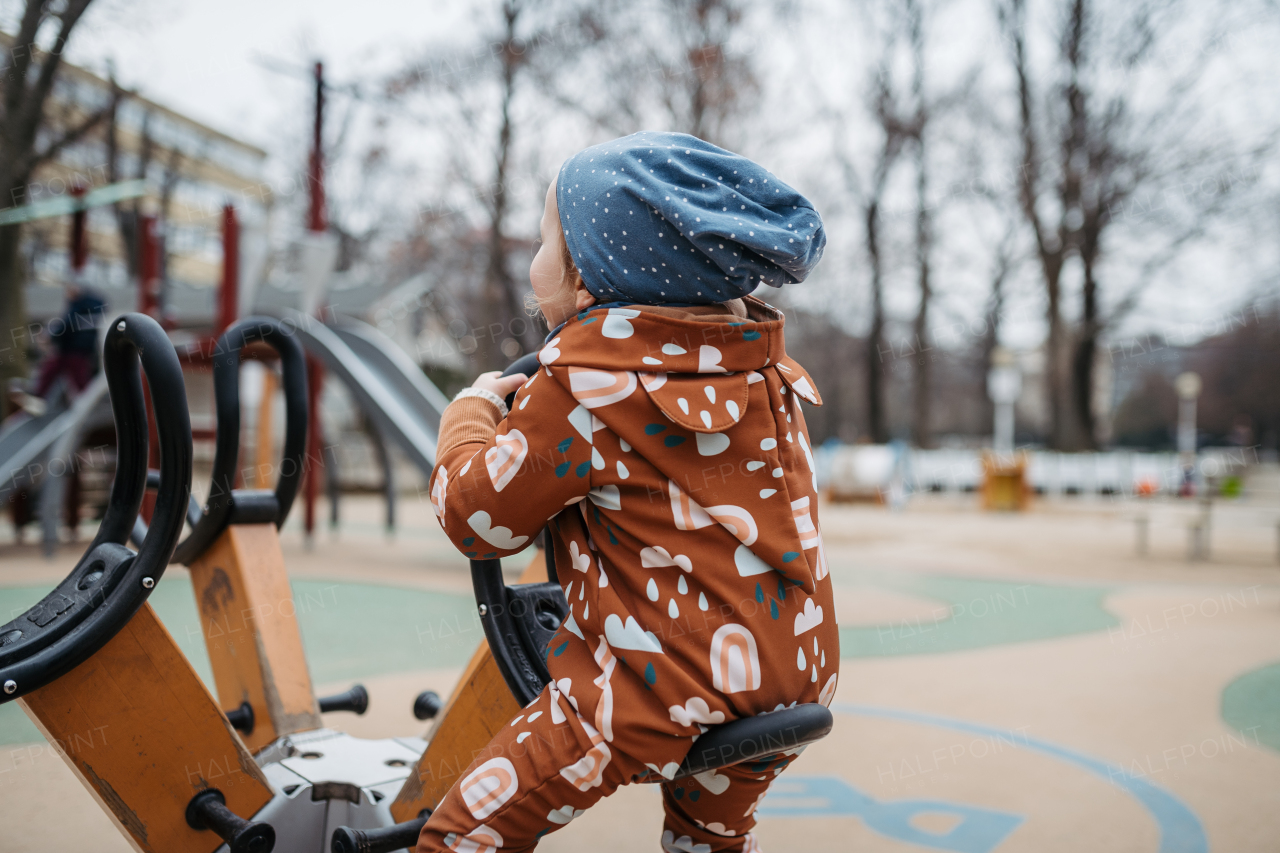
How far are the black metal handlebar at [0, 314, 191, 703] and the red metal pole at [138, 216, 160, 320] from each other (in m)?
6.89

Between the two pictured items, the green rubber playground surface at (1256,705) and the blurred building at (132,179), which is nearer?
the green rubber playground surface at (1256,705)

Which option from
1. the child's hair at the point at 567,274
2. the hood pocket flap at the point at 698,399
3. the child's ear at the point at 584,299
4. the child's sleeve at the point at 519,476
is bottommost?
the child's sleeve at the point at 519,476

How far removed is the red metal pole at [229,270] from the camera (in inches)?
285

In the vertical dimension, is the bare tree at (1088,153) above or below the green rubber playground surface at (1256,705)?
above

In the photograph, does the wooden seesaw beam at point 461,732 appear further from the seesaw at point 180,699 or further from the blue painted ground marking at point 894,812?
the blue painted ground marking at point 894,812

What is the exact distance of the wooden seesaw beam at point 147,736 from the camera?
1.41 meters

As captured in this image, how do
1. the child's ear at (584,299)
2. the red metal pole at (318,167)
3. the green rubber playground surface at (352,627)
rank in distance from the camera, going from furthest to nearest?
the red metal pole at (318,167) → the green rubber playground surface at (352,627) → the child's ear at (584,299)

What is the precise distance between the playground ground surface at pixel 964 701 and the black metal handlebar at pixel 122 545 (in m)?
0.92

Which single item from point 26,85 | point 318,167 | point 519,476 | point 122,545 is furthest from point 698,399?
point 26,85

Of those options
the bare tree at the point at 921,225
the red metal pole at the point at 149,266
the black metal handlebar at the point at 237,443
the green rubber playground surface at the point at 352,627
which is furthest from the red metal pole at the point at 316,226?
the bare tree at the point at 921,225

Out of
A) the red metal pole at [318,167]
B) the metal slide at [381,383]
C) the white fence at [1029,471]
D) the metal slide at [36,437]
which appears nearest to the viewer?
the metal slide at [381,383]

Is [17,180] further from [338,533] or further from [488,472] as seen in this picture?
[488,472]

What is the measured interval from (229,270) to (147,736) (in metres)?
6.50

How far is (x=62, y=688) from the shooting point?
139 centimetres
